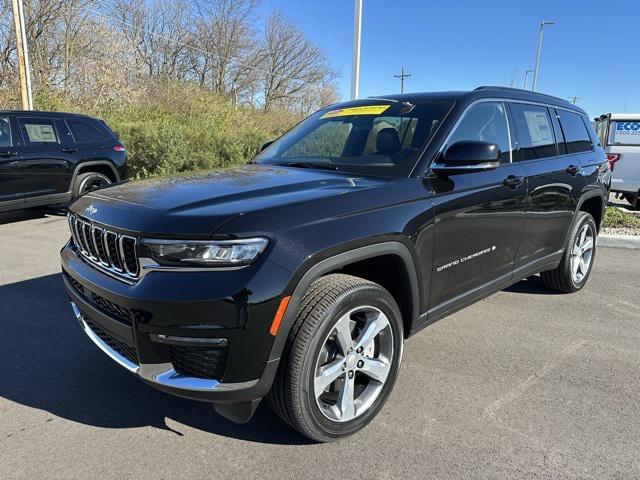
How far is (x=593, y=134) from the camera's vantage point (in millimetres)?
5129

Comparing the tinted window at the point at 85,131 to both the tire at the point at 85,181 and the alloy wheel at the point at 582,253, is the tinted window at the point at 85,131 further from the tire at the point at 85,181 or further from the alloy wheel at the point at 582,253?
the alloy wheel at the point at 582,253

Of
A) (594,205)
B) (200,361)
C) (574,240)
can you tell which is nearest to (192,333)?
(200,361)

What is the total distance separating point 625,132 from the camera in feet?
38.7

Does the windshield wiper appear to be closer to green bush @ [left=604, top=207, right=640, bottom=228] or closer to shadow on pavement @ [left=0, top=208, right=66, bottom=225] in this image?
green bush @ [left=604, top=207, right=640, bottom=228]

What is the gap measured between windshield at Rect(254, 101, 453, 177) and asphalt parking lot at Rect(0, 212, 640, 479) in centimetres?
144

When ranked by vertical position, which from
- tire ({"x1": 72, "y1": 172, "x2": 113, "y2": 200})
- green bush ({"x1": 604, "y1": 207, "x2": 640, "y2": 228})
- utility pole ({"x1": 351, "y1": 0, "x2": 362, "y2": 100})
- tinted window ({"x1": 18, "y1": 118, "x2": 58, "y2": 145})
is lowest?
green bush ({"x1": 604, "y1": 207, "x2": 640, "y2": 228})

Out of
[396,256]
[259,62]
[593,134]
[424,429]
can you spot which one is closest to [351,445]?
[424,429]

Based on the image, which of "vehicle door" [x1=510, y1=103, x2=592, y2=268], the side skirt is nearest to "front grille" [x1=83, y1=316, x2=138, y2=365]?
the side skirt

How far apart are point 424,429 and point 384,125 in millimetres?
2009

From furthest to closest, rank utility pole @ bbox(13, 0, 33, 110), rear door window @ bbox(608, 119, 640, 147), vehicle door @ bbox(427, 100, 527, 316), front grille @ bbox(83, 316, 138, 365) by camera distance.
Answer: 1. utility pole @ bbox(13, 0, 33, 110)
2. rear door window @ bbox(608, 119, 640, 147)
3. vehicle door @ bbox(427, 100, 527, 316)
4. front grille @ bbox(83, 316, 138, 365)

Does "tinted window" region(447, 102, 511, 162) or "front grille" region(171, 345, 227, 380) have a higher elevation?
"tinted window" region(447, 102, 511, 162)

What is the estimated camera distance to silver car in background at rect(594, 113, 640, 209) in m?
11.2

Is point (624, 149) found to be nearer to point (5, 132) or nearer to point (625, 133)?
point (625, 133)

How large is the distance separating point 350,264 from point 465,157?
3.18 ft
